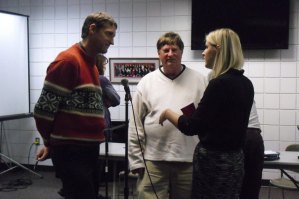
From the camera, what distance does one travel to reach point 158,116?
236 centimetres

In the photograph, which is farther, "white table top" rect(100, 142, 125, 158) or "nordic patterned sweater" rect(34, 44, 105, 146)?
"white table top" rect(100, 142, 125, 158)

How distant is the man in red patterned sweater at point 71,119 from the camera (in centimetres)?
185

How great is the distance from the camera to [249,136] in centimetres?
252

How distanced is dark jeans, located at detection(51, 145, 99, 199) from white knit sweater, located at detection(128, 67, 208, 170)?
0.50 meters

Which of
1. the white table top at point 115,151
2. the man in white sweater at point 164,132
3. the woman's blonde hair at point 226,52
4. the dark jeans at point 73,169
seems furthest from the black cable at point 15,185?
the woman's blonde hair at point 226,52

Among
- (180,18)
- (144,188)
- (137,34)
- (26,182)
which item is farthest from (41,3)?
(144,188)

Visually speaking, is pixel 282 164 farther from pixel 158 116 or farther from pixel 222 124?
pixel 222 124

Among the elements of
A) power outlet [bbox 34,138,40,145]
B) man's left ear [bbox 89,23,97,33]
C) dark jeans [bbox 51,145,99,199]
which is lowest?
power outlet [bbox 34,138,40,145]

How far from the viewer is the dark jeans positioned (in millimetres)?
1896

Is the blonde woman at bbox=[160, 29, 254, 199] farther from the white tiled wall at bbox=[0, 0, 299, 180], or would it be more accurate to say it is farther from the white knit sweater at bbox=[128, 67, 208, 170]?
the white tiled wall at bbox=[0, 0, 299, 180]

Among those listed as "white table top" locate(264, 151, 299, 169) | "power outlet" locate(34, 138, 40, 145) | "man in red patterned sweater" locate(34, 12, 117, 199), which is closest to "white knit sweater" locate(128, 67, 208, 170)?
"man in red patterned sweater" locate(34, 12, 117, 199)

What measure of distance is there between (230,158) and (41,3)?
4040 millimetres

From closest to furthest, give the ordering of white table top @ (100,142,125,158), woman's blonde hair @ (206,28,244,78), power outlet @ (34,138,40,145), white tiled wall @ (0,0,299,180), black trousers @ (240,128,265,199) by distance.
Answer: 1. woman's blonde hair @ (206,28,244,78)
2. black trousers @ (240,128,265,199)
3. white table top @ (100,142,125,158)
4. white tiled wall @ (0,0,299,180)
5. power outlet @ (34,138,40,145)

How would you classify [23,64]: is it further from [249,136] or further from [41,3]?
[249,136]
